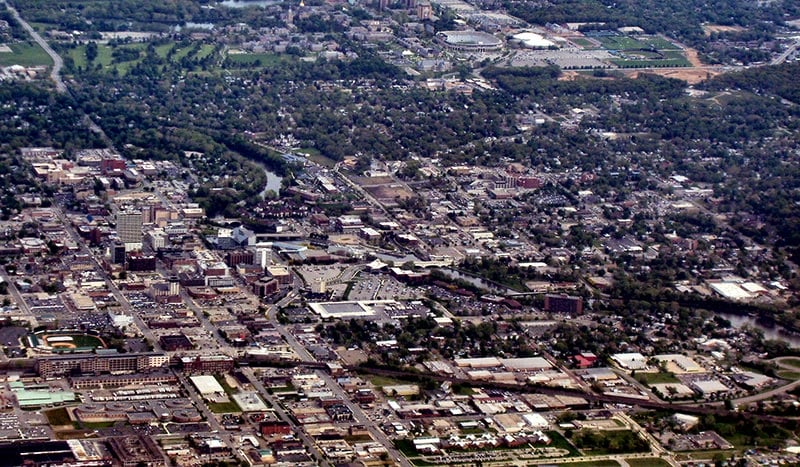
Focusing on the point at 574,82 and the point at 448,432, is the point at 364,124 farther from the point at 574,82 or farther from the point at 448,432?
the point at 448,432

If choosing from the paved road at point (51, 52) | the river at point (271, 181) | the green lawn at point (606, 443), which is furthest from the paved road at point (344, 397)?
the paved road at point (51, 52)

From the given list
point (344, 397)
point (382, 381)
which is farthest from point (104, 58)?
point (344, 397)

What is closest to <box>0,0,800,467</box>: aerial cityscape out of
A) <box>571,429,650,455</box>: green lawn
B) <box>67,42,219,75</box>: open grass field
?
<box>571,429,650,455</box>: green lawn

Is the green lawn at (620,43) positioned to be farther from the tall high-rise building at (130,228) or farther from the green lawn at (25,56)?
the tall high-rise building at (130,228)

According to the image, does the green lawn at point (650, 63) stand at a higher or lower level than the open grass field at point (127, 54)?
higher

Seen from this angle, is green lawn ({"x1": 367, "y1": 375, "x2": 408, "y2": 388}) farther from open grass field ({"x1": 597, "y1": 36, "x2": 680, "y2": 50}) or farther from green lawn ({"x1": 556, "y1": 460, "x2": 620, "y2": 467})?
open grass field ({"x1": 597, "y1": 36, "x2": 680, "y2": 50})

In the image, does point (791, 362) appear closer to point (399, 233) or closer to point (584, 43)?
point (399, 233)
